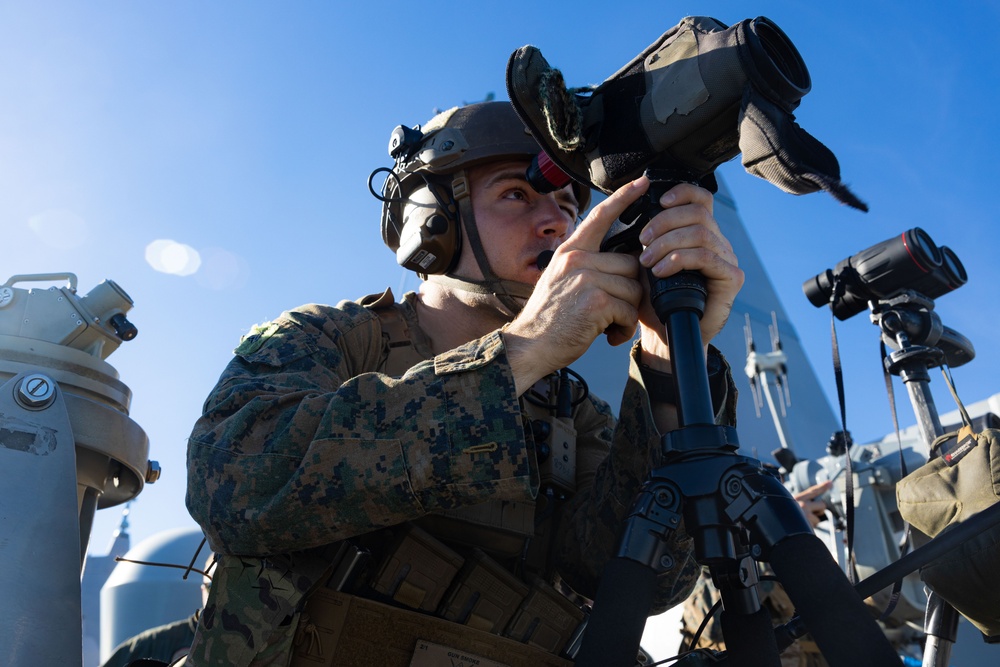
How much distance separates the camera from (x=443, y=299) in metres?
2.82

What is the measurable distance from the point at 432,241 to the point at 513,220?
0.29 m

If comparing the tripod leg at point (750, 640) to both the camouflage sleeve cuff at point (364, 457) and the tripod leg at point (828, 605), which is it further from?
the camouflage sleeve cuff at point (364, 457)

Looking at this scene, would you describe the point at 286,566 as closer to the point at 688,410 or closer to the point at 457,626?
the point at 457,626

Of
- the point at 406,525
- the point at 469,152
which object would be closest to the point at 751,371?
the point at 469,152

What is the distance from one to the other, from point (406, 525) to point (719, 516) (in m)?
0.97

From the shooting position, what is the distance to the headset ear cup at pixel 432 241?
9.05 feet

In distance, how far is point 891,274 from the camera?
9.33 feet

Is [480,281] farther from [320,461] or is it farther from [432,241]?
[320,461]

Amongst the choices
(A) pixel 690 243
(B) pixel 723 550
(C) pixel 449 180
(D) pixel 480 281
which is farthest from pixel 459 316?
(B) pixel 723 550

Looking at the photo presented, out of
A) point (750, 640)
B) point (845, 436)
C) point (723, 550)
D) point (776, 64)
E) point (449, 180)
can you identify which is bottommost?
point (750, 640)

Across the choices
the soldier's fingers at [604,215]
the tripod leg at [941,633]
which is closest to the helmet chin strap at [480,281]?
the soldier's fingers at [604,215]

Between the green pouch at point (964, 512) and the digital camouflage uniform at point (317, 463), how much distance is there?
622 millimetres

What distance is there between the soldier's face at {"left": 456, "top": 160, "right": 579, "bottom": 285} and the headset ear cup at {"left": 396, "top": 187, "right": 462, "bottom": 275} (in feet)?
0.16

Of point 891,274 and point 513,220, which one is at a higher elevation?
point 513,220
